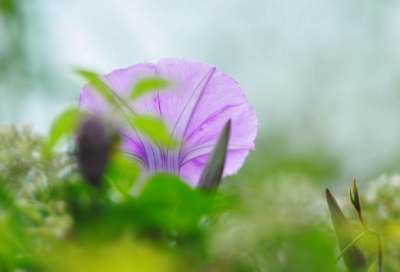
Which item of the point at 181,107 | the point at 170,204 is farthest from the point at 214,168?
the point at 181,107

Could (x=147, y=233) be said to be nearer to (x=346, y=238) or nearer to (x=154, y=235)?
(x=154, y=235)

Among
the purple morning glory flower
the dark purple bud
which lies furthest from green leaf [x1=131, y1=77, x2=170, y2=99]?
the purple morning glory flower

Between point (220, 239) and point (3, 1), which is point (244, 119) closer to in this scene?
point (220, 239)

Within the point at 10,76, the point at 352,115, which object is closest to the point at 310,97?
the point at 352,115

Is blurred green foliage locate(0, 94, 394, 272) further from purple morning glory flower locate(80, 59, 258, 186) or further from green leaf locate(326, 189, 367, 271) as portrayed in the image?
purple morning glory flower locate(80, 59, 258, 186)

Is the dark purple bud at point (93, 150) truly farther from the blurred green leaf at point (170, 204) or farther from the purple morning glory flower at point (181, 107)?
the purple morning glory flower at point (181, 107)

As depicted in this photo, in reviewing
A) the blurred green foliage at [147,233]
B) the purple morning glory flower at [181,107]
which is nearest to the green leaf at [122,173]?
the blurred green foliage at [147,233]

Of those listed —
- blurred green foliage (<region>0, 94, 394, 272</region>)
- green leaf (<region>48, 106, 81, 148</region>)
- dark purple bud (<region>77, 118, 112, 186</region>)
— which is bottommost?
blurred green foliage (<region>0, 94, 394, 272</region>)
